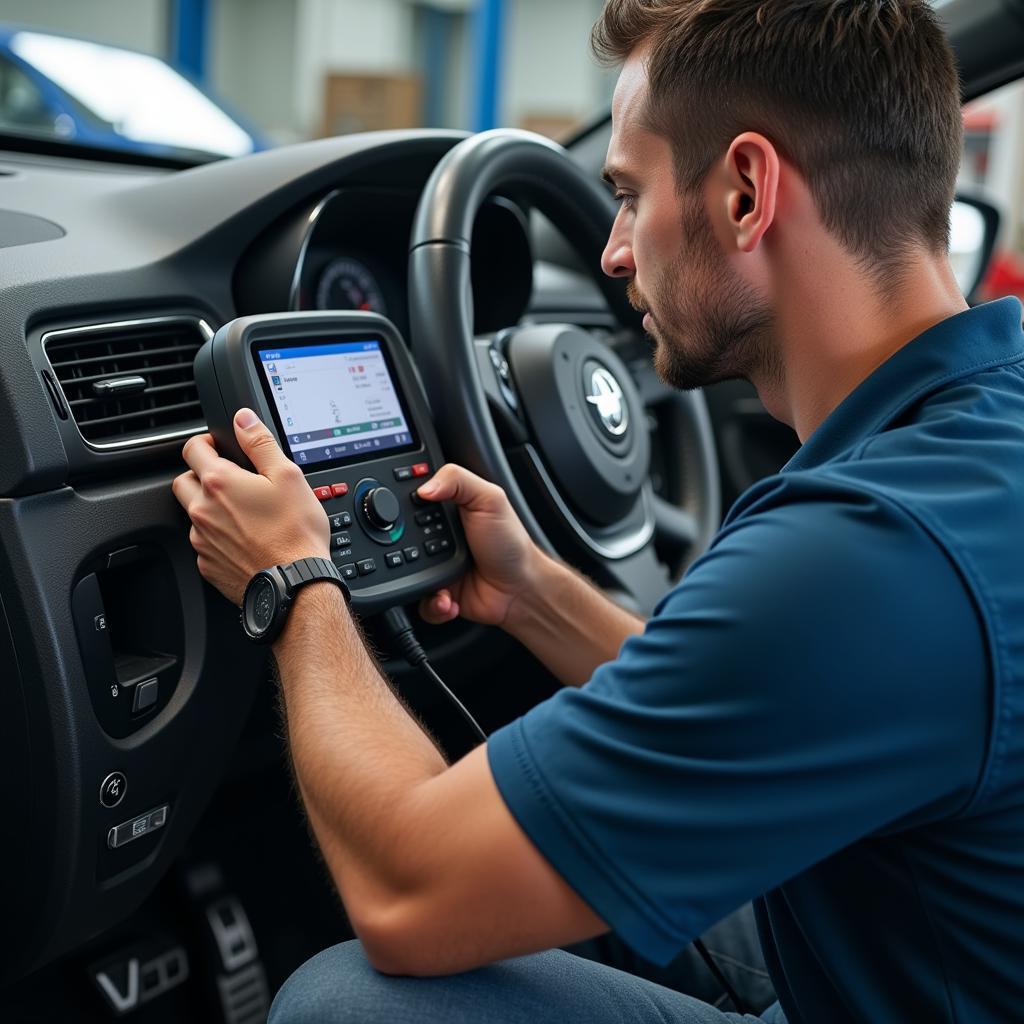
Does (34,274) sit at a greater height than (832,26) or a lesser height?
lesser

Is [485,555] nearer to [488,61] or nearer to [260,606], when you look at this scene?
[260,606]

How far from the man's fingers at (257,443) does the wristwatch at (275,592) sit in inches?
3.9

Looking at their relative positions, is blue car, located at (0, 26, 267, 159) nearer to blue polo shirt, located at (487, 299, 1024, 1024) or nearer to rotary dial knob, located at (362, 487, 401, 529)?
rotary dial knob, located at (362, 487, 401, 529)

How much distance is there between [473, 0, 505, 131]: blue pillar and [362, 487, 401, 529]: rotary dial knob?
165 inches

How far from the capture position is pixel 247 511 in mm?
1004

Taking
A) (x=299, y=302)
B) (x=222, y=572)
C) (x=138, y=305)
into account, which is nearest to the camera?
(x=222, y=572)

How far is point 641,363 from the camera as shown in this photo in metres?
1.67

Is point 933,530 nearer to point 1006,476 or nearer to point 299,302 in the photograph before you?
point 1006,476

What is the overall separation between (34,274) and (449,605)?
489 millimetres

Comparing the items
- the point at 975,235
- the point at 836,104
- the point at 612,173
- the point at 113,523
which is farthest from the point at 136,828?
the point at 975,235

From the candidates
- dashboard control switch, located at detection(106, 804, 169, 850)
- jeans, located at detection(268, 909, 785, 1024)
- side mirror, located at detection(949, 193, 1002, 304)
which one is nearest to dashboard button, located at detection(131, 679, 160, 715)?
dashboard control switch, located at detection(106, 804, 169, 850)

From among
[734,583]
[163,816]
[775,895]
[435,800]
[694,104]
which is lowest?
[163,816]

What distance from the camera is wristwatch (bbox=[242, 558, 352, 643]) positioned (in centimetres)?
95

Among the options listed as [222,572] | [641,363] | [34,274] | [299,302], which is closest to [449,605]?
[222,572]
